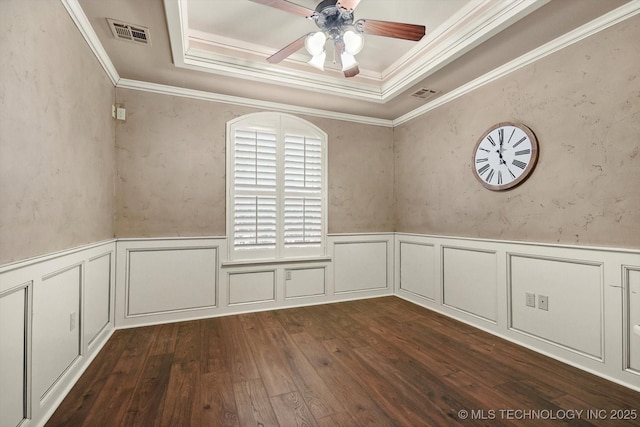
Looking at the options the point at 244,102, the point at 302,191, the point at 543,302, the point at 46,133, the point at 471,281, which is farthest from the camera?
the point at 302,191

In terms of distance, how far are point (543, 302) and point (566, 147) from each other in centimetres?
131

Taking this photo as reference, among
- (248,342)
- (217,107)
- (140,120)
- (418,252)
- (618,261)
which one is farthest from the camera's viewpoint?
(418,252)

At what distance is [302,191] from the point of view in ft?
12.6

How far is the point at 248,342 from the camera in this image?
8.96 feet

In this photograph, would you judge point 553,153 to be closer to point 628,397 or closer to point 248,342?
point 628,397

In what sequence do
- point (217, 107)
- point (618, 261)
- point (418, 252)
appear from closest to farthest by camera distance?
point (618, 261), point (217, 107), point (418, 252)

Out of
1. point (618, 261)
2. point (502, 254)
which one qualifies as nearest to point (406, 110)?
point (502, 254)

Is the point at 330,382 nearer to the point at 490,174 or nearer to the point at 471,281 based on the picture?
the point at 471,281

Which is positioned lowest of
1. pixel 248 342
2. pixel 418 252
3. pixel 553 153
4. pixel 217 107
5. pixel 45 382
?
pixel 248 342

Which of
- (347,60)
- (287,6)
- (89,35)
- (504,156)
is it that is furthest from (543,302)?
(89,35)

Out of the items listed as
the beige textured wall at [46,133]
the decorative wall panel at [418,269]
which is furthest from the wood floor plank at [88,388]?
the decorative wall panel at [418,269]

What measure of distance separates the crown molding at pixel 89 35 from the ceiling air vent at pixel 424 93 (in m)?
3.09

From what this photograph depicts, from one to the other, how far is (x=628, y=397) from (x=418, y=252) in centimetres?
225

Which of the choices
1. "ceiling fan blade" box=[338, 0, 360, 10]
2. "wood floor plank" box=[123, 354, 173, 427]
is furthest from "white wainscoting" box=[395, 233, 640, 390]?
"wood floor plank" box=[123, 354, 173, 427]
